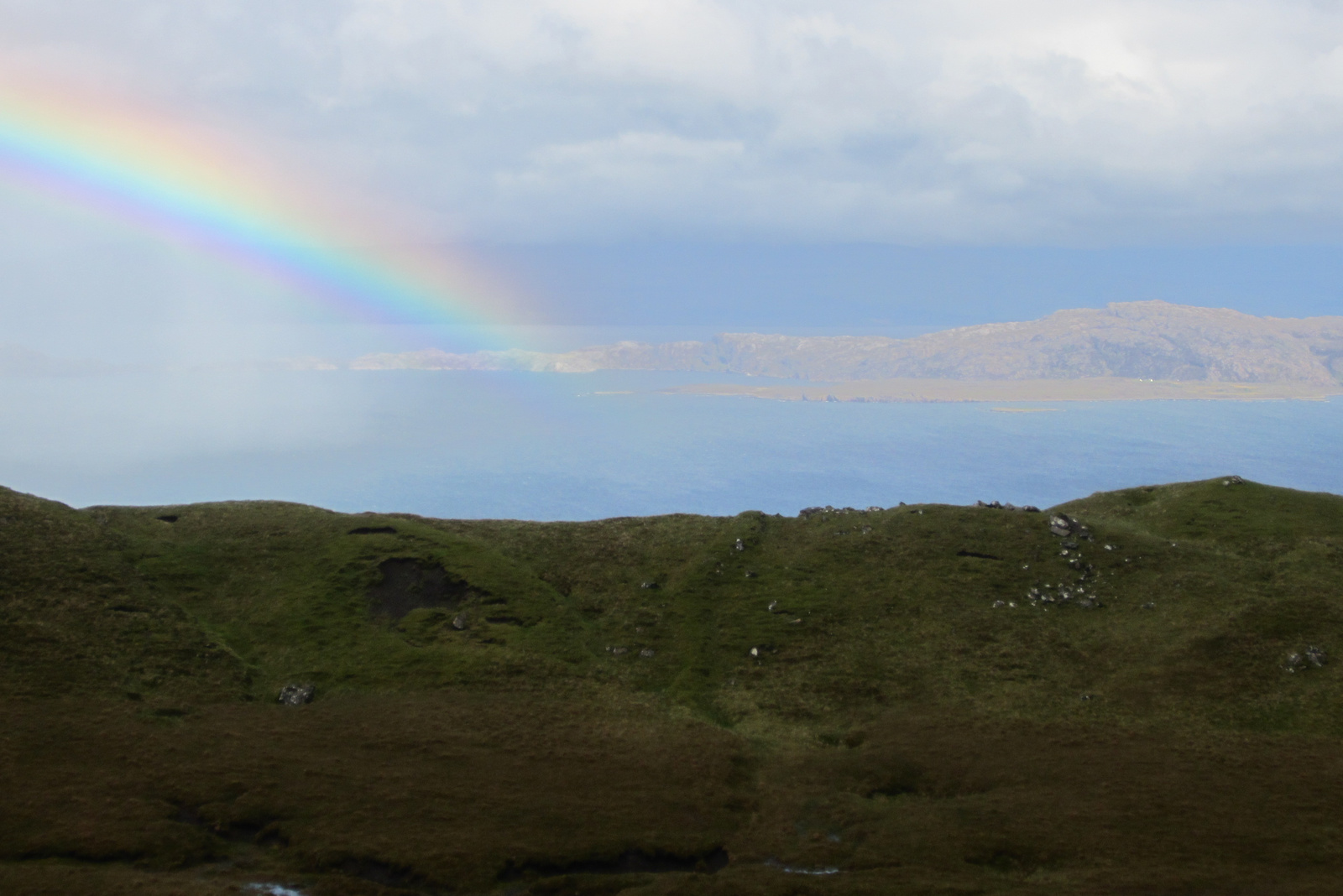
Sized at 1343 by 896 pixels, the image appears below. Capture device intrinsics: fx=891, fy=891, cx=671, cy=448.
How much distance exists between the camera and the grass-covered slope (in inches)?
1623

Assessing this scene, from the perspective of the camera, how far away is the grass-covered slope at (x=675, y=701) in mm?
41219

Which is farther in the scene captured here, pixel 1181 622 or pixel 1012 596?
pixel 1012 596

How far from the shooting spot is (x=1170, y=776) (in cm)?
4916

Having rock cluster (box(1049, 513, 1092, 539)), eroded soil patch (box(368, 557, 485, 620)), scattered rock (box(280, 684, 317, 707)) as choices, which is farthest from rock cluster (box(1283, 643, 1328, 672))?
scattered rock (box(280, 684, 317, 707))

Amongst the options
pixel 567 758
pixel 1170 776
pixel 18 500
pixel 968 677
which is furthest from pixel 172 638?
pixel 1170 776

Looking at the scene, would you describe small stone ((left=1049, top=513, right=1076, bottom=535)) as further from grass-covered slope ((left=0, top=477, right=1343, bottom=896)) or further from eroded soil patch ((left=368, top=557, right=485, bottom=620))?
eroded soil patch ((left=368, top=557, right=485, bottom=620))

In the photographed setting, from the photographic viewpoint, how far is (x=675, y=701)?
6144 cm

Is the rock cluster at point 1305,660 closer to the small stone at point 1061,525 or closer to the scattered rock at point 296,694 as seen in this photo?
the small stone at point 1061,525

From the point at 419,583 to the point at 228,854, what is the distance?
3404cm

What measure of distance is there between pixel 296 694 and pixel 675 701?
25.0 m

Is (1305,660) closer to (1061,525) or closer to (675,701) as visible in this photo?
(1061,525)

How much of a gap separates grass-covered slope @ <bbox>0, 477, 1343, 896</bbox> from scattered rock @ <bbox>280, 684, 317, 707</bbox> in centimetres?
61

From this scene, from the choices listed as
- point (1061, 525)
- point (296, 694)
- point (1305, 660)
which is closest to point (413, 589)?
point (296, 694)

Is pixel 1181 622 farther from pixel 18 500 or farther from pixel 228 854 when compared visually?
pixel 18 500
